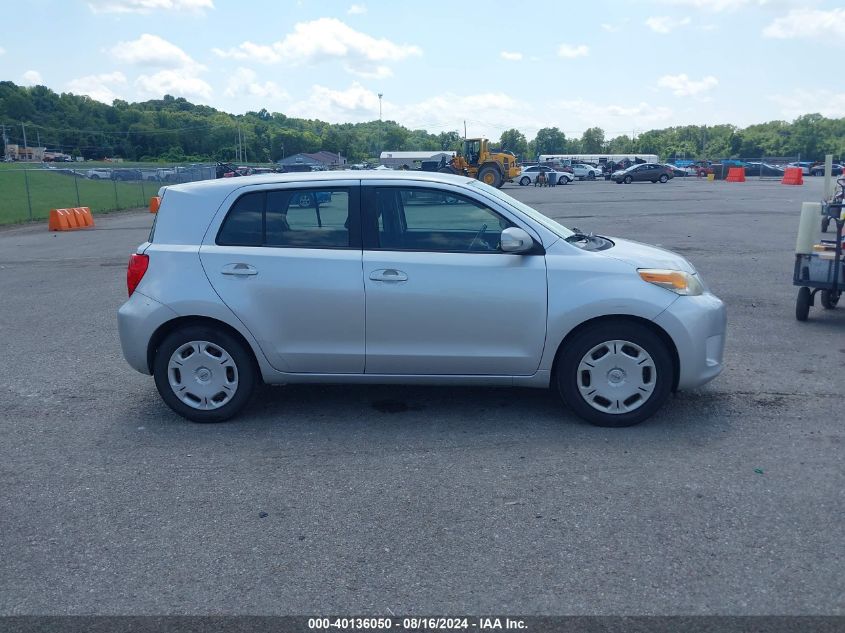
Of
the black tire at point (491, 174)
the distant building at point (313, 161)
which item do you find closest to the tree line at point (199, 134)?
the distant building at point (313, 161)

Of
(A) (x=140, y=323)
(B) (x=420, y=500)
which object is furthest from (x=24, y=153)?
(B) (x=420, y=500)

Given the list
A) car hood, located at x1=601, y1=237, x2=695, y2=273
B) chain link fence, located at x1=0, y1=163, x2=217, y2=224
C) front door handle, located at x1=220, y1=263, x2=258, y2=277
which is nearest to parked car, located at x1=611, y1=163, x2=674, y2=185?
chain link fence, located at x1=0, y1=163, x2=217, y2=224

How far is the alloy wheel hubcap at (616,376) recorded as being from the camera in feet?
18.3

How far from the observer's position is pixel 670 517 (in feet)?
14.1

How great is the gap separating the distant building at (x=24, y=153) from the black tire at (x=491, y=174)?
230 feet

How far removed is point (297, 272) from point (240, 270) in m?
0.41

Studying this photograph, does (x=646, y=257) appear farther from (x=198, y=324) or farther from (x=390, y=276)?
(x=198, y=324)

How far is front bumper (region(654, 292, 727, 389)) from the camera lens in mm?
5535

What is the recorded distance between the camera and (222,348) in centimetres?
581

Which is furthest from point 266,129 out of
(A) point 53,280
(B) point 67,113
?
(A) point 53,280

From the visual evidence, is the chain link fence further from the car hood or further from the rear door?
the car hood

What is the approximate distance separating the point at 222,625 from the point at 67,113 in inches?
4961

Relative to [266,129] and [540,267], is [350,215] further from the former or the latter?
[266,129]

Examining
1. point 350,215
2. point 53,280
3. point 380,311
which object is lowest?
point 53,280
